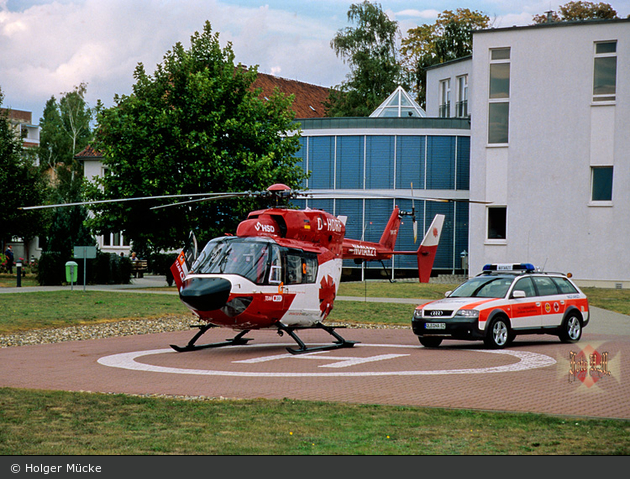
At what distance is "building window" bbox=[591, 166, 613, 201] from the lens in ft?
121

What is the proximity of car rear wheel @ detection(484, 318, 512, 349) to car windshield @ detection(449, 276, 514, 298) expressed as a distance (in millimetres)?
697

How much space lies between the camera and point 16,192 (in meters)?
43.6

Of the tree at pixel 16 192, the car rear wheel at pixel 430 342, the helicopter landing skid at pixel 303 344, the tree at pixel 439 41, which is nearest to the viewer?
the helicopter landing skid at pixel 303 344

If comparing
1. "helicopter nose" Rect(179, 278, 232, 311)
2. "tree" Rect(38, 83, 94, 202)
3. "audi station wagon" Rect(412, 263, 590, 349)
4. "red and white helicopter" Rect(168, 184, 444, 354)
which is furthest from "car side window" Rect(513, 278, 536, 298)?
"tree" Rect(38, 83, 94, 202)

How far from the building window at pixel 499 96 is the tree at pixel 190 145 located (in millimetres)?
10057

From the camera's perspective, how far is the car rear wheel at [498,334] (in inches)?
623

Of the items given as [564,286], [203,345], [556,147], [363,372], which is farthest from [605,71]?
[363,372]

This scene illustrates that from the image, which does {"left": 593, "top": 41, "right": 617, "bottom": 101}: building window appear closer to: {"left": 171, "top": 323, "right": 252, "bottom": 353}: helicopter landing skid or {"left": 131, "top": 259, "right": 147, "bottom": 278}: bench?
{"left": 171, "top": 323, "right": 252, "bottom": 353}: helicopter landing skid

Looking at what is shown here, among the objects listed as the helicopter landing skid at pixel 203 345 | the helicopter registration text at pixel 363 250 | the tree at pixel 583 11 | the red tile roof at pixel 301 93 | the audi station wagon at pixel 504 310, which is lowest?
the helicopter landing skid at pixel 203 345

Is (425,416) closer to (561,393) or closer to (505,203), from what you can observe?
(561,393)

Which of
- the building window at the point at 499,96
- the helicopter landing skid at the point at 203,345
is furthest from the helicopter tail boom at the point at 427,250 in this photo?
the building window at the point at 499,96

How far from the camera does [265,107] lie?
35.7 m

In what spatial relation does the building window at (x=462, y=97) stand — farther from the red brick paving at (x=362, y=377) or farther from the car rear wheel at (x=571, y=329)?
the red brick paving at (x=362, y=377)

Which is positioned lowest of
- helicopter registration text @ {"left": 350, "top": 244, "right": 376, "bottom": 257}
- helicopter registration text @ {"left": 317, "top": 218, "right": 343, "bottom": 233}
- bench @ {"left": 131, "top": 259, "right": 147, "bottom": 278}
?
bench @ {"left": 131, "top": 259, "right": 147, "bottom": 278}
